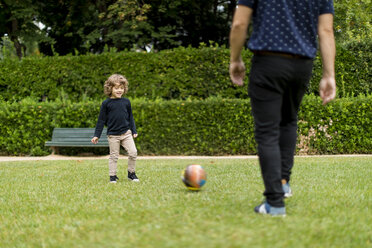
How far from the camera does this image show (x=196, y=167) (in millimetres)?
4512

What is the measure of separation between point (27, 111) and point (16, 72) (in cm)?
253

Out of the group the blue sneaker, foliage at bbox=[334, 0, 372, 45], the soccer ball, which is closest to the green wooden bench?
the soccer ball

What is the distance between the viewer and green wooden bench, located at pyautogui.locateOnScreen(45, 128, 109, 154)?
1071 centimetres

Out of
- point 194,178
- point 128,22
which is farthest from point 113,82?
point 128,22

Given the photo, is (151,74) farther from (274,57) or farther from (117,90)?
(274,57)

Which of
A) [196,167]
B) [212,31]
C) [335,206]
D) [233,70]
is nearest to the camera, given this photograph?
[233,70]

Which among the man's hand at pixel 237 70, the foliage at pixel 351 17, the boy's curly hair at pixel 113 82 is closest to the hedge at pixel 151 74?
the foliage at pixel 351 17

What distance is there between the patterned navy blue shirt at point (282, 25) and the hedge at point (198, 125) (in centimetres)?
772

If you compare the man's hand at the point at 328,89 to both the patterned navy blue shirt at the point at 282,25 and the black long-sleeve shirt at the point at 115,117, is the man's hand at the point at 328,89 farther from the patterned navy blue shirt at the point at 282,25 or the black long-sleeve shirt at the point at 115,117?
the black long-sleeve shirt at the point at 115,117

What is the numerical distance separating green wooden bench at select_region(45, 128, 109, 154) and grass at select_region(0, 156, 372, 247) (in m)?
4.76

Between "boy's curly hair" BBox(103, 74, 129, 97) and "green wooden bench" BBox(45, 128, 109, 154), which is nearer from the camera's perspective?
"boy's curly hair" BBox(103, 74, 129, 97)

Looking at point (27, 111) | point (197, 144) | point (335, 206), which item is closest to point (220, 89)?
point (197, 144)

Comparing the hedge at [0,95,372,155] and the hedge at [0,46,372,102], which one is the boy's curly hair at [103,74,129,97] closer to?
the hedge at [0,95,372,155]

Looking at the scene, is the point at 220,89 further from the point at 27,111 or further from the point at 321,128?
the point at 27,111
